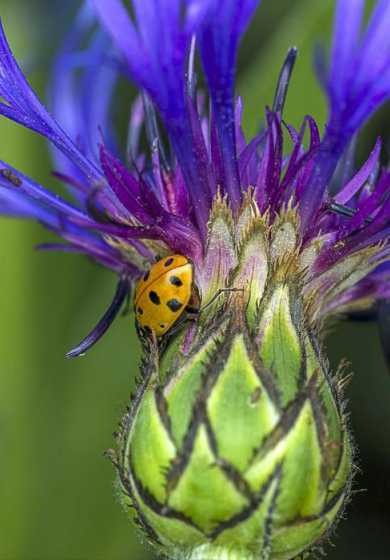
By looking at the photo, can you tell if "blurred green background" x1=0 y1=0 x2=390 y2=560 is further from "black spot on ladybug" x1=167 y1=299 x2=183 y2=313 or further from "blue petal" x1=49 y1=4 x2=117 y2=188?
"black spot on ladybug" x1=167 y1=299 x2=183 y2=313

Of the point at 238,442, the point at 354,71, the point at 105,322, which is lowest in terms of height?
the point at 238,442

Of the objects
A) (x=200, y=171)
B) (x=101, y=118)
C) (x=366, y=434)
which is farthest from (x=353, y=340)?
(x=200, y=171)

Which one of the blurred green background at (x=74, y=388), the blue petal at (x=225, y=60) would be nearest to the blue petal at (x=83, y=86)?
the blurred green background at (x=74, y=388)

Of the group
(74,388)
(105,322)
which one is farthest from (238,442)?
(74,388)

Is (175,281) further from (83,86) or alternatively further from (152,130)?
(83,86)

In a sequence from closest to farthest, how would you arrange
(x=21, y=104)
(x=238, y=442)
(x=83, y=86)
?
(x=238, y=442) < (x=21, y=104) < (x=83, y=86)

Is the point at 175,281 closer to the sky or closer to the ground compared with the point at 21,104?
closer to the ground

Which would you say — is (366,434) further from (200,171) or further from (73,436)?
(200,171)
